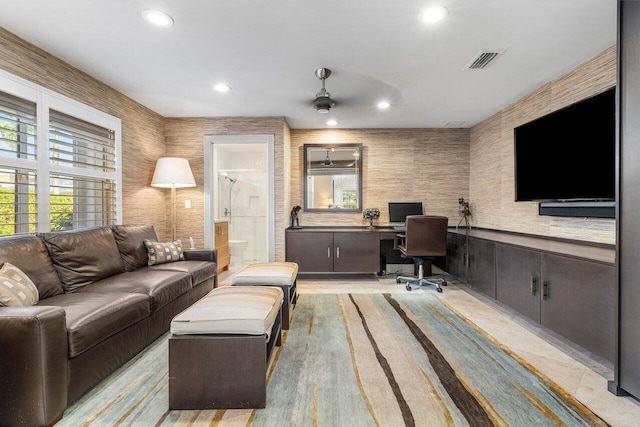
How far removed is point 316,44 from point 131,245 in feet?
8.41

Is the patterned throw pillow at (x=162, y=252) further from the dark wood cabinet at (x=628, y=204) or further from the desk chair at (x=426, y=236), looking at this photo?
the dark wood cabinet at (x=628, y=204)

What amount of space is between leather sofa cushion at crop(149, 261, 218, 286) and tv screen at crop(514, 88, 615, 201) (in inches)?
140

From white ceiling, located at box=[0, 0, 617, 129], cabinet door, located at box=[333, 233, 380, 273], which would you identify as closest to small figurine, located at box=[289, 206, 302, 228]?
cabinet door, located at box=[333, 233, 380, 273]

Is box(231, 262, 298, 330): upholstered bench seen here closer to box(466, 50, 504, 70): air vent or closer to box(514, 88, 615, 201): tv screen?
box(466, 50, 504, 70): air vent

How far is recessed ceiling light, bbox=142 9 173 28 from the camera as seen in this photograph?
2020 mm

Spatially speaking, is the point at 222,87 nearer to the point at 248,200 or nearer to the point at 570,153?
the point at 248,200

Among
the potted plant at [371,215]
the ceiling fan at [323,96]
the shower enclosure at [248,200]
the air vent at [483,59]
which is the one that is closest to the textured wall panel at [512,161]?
the air vent at [483,59]

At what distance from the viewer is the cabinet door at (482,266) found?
327 centimetres

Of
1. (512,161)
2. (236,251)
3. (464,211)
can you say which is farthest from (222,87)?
(464,211)

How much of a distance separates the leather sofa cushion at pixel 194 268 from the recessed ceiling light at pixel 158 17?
6.71ft

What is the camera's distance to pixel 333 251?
175 inches

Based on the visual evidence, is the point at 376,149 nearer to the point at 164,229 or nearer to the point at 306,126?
the point at 306,126

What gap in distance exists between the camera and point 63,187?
2773mm

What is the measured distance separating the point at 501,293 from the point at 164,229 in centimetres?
437
